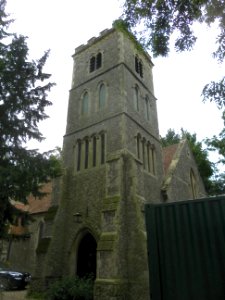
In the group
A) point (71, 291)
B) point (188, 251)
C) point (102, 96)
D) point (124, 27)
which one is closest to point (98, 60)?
point (102, 96)

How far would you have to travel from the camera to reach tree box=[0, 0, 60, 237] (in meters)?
10.9

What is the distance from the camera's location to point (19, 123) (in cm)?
1241

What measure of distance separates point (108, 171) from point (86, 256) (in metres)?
4.53

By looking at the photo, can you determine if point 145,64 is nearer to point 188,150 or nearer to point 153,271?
point 188,150

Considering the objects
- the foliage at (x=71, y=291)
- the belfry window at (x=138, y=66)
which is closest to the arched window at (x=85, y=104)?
the belfry window at (x=138, y=66)

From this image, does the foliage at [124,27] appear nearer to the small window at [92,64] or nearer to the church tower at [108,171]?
the church tower at [108,171]

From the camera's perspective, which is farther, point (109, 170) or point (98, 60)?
point (98, 60)

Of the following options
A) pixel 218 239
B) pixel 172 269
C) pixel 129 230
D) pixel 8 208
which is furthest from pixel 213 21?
pixel 8 208

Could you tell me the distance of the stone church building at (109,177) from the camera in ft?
37.5

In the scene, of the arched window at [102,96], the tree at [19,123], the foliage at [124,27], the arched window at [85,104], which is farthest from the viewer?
the arched window at [85,104]

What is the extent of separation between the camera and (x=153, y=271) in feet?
20.0

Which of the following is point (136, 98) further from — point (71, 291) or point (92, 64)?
point (71, 291)

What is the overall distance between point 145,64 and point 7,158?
14.7 meters

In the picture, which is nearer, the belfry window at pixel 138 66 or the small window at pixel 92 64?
the small window at pixel 92 64
